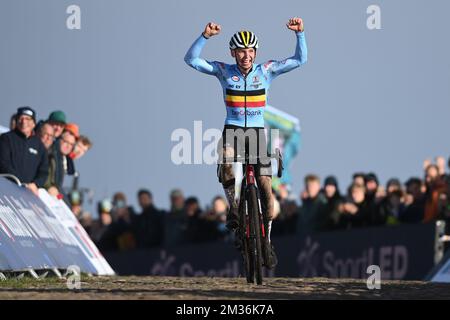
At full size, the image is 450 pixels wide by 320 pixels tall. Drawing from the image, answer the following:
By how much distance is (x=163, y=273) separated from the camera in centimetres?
2686

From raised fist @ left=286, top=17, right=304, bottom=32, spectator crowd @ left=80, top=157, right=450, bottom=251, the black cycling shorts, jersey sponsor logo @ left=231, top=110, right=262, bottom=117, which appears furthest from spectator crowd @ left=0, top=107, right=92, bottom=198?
raised fist @ left=286, top=17, right=304, bottom=32

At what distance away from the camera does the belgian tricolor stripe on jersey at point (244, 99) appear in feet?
51.4

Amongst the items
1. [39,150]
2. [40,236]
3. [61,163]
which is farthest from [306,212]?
[40,236]

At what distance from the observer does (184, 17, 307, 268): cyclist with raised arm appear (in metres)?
15.5

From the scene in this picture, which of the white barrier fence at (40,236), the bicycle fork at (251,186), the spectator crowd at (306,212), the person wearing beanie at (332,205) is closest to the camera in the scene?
the bicycle fork at (251,186)

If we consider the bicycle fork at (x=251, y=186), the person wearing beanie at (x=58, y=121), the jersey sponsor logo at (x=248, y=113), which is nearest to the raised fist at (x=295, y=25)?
the jersey sponsor logo at (x=248, y=113)

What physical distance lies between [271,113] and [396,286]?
72.2ft

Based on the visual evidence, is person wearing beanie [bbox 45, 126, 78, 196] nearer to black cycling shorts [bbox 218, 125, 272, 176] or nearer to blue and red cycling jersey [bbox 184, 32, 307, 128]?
blue and red cycling jersey [bbox 184, 32, 307, 128]

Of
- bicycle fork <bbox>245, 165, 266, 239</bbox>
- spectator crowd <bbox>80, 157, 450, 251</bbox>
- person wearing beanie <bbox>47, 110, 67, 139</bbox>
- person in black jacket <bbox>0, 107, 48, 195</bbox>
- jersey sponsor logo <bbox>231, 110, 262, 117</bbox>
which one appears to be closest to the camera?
bicycle fork <bbox>245, 165, 266, 239</bbox>

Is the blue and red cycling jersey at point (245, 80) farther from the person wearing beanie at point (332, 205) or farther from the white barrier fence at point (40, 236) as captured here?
the person wearing beanie at point (332, 205)

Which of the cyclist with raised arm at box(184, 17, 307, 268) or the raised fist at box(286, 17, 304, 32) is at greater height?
the raised fist at box(286, 17, 304, 32)
